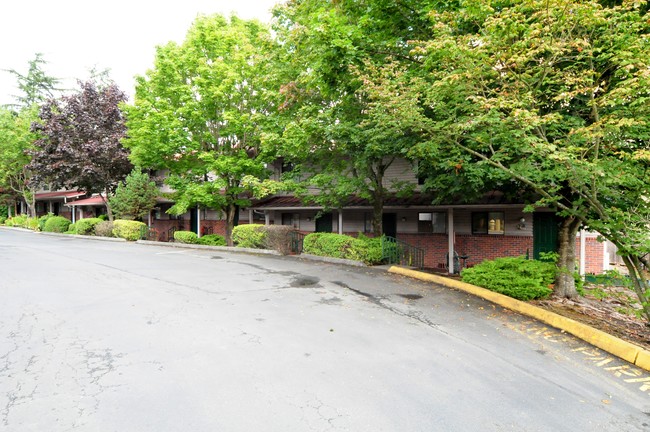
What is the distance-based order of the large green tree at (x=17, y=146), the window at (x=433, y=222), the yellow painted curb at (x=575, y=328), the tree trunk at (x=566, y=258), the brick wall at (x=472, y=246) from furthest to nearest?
1. the large green tree at (x=17, y=146)
2. the window at (x=433, y=222)
3. the brick wall at (x=472, y=246)
4. the tree trunk at (x=566, y=258)
5. the yellow painted curb at (x=575, y=328)

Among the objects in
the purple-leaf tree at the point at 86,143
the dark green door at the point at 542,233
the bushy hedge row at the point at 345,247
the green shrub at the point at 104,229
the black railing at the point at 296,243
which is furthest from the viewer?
the purple-leaf tree at the point at 86,143

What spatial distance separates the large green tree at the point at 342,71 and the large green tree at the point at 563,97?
1.54 metres

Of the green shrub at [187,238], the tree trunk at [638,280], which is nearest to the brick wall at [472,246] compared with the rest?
the tree trunk at [638,280]

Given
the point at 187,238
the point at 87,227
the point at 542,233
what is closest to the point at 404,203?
the point at 542,233

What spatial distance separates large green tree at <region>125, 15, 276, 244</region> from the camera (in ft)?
52.9

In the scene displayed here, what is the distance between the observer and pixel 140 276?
981cm

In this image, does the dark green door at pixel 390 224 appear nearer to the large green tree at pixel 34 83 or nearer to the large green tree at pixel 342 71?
the large green tree at pixel 342 71

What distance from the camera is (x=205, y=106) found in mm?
16750

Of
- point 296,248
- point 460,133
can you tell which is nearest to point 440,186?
point 460,133

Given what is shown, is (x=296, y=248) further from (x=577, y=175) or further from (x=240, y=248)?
(x=577, y=175)

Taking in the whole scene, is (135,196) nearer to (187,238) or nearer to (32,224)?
(187,238)

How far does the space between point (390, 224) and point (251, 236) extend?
6.75 meters

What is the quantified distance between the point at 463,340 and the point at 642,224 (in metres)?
3.23

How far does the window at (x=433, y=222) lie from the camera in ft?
51.0
